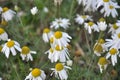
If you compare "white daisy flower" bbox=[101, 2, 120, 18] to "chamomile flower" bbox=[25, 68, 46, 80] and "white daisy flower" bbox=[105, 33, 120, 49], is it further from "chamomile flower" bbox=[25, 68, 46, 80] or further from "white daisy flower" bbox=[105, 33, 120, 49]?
"chamomile flower" bbox=[25, 68, 46, 80]

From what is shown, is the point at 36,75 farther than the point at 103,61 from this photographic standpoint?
No

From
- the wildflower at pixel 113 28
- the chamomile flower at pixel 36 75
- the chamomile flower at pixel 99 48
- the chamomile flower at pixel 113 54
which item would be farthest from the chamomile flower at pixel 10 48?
the wildflower at pixel 113 28

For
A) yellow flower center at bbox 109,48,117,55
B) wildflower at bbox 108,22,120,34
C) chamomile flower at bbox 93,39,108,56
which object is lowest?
yellow flower center at bbox 109,48,117,55

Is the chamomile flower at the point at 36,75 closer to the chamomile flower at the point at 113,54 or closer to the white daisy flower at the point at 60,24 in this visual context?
the chamomile flower at the point at 113,54

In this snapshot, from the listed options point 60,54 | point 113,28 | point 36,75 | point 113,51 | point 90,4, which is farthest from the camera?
point 90,4

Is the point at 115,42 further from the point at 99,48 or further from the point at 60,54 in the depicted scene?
the point at 60,54

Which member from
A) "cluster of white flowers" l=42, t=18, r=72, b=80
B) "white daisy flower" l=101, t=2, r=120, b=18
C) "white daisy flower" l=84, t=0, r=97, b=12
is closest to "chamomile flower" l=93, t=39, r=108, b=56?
"cluster of white flowers" l=42, t=18, r=72, b=80

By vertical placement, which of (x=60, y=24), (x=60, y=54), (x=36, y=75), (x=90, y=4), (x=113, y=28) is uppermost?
(x=90, y=4)

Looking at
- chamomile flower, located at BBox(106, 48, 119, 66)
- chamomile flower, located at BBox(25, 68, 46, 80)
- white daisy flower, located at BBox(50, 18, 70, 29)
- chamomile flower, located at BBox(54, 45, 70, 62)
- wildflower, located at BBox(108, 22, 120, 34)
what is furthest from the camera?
white daisy flower, located at BBox(50, 18, 70, 29)

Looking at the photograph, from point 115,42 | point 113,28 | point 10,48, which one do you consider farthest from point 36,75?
point 113,28

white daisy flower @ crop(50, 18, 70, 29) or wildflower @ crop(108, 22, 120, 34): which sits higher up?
white daisy flower @ crop(50, 18, 70, 29)

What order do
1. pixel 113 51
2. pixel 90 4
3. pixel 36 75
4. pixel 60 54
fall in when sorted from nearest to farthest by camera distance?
pixel 36 75
pixel 60 54
pixel 113 51
pixel 90 4

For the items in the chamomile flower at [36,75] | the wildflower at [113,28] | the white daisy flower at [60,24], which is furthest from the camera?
the white daisy flower at [60,24]
